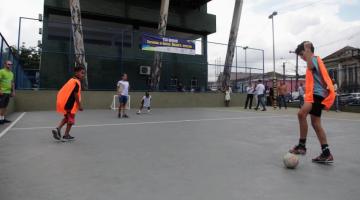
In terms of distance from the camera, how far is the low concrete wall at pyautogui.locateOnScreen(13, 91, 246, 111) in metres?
14.6

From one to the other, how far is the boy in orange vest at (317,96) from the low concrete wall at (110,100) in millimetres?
13322

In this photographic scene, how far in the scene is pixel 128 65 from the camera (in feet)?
72.7

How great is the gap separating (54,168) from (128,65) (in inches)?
752

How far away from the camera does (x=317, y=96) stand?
4.02m

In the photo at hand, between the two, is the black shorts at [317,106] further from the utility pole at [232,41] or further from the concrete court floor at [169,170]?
the utility pole at [232,41]

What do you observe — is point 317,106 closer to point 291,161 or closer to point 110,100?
point 291,161

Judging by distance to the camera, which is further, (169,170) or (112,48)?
(112,48)

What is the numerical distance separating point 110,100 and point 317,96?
13935 millimetres

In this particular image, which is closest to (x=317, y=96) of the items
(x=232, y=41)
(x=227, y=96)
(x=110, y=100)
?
(x=110, y=100)

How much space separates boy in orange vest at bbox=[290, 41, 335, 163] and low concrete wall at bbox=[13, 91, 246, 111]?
1332 centimetres

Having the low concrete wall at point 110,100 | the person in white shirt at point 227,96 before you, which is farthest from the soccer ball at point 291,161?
the person in white shirt at point 227,96

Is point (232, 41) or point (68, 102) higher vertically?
point (232, 41)

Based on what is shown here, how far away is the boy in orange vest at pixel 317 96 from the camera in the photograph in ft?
13.0

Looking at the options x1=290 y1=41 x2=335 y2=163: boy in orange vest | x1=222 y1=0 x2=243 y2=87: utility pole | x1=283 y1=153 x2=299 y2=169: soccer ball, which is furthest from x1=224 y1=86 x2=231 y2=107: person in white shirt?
x1=283 y1=153 x2=299 y2=169: soccer ball
